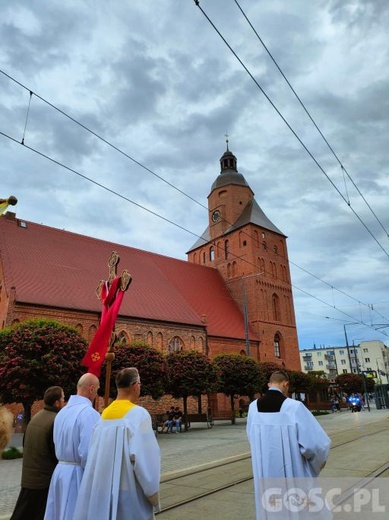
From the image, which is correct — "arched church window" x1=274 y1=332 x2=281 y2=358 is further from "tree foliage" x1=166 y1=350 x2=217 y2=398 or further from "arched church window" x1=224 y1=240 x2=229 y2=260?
"tree foliage" x1=166 y1=350 x2=217 y2=398

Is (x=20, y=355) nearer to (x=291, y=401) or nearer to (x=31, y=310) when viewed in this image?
(x=31, y=310)

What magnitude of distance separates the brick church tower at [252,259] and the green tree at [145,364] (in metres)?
19.0

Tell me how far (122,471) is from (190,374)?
21104 millimetres

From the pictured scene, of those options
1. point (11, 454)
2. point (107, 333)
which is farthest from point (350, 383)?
Result: point (107, 333)

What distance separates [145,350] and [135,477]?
18098 millimetres

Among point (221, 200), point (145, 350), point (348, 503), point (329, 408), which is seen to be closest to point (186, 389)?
point (145, 350)

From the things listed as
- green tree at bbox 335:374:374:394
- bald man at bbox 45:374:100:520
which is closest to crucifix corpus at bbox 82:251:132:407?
bald man at bbox 45:374:100:520

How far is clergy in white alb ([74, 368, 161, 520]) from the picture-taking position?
10.0ft

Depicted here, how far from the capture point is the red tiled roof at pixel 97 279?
26.5m

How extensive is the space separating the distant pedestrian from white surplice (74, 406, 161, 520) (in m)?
1.14

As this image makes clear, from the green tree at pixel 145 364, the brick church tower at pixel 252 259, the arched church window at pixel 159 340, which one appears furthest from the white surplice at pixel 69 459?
the brick church tower at pixel 252 259

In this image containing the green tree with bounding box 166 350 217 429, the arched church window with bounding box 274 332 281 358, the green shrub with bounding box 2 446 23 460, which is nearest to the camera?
the green shrub with bounding box 2 446 23 460

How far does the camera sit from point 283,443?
12.7 ft

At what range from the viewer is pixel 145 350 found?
820 inches
